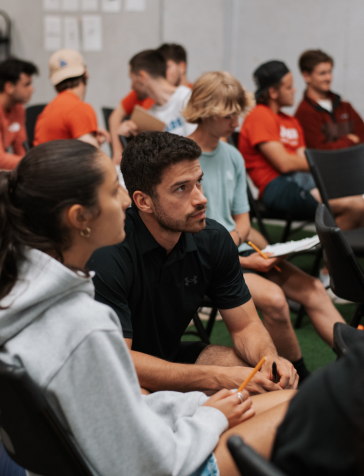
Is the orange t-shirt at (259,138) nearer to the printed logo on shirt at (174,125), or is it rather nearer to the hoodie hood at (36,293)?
the printed logo on shirt at (174,125)

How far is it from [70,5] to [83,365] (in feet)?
18.2

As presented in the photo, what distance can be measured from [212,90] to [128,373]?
5.93 feet

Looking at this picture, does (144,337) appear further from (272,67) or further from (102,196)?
(272,67)

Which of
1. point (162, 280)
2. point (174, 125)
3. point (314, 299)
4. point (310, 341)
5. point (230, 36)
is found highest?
point (230, 36)

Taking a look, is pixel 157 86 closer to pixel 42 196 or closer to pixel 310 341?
pixel 310 341

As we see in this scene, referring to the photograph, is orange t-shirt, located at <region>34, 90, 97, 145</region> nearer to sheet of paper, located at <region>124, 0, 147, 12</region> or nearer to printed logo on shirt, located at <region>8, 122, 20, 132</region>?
printed logo on shirt, located at <region>8, 122, 20, 132</region>

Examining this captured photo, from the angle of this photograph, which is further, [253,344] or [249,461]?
[253,344]

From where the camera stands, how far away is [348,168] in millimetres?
3047

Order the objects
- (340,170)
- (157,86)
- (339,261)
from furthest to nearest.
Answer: (157,86) < (340,170) < (339,261)

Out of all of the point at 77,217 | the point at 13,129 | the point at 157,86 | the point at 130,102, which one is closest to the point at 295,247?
the point at 77,217

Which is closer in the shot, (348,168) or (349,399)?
(349,399)

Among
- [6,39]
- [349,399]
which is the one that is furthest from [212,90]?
[6,39]

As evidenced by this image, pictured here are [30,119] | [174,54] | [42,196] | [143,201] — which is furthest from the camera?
[174,54]

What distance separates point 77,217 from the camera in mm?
1036
